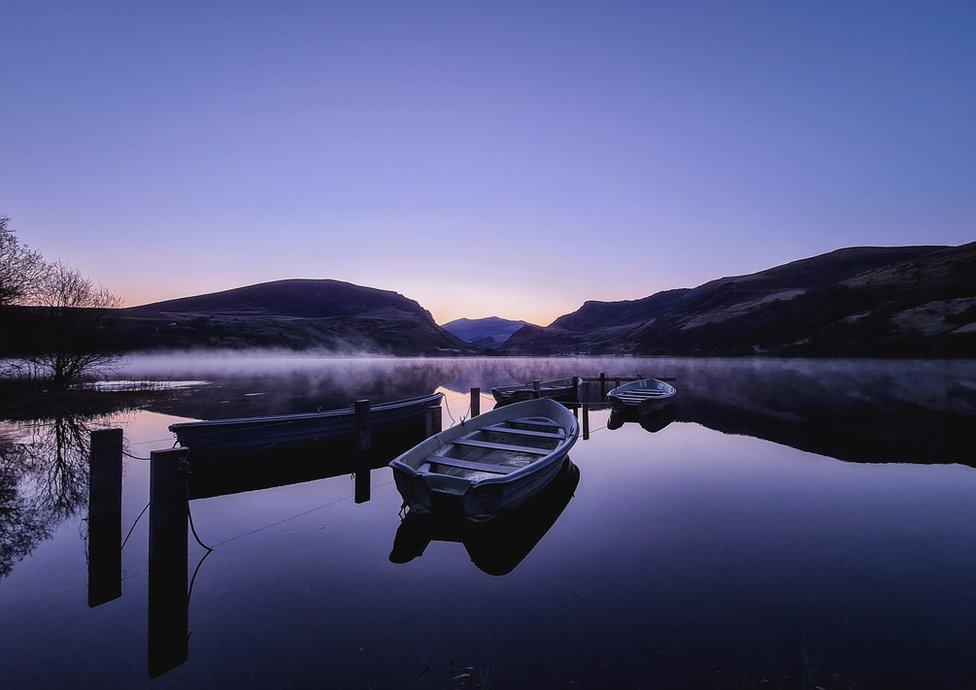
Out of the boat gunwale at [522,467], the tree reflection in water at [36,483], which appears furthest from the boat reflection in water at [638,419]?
the tree reflection in water at [36,483]

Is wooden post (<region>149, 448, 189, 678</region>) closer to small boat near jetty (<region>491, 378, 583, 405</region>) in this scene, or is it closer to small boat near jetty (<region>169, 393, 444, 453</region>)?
small boat near jetty (<region>169, 393, 444, 453</region>)

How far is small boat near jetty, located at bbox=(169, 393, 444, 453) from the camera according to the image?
1381cm

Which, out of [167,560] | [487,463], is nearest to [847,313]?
[487,463]

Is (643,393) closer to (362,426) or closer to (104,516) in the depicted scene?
(362,426)

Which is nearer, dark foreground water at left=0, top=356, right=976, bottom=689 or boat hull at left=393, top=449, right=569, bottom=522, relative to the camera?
dark foreground water at left=0, top=356, right=976, bottom=689

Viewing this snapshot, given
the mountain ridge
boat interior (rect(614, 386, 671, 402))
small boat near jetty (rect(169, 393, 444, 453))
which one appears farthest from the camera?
the mountain ridge

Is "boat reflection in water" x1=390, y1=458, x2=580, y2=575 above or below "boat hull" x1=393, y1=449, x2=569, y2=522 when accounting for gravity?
below

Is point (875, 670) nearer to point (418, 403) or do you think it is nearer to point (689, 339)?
point (418, 403)

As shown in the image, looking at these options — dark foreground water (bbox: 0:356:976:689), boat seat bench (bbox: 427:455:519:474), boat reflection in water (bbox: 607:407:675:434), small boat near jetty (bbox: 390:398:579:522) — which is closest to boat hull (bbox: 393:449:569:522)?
small boat near jetty (bbox: 390:398:579:522)

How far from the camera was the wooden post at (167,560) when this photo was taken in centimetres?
568

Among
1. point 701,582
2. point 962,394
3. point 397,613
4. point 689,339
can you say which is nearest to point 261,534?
point 397,613

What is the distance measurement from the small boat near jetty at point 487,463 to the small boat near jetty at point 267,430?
5890mm

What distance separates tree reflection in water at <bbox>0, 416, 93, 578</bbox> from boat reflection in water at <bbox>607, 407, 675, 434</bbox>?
21.9m

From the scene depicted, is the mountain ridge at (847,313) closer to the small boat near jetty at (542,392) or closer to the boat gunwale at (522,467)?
the small boat near jetty at (542,392)
